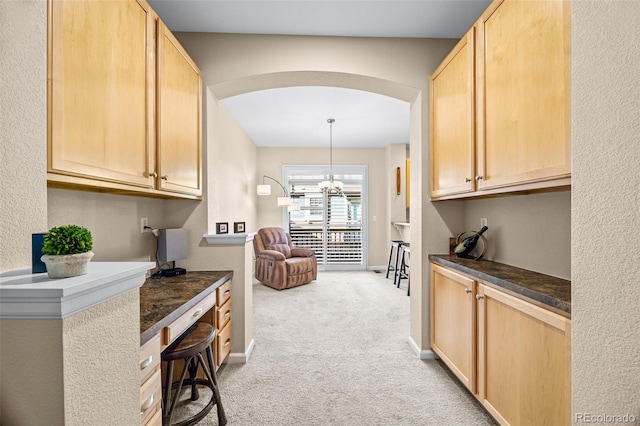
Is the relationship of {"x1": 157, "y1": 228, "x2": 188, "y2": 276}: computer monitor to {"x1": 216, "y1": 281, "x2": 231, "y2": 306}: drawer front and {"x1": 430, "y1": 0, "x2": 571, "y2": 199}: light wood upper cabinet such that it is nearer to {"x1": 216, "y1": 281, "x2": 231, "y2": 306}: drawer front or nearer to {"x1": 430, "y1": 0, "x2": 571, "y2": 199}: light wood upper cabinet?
{"x1": 216, "y1": 281, "x2": 231, "y2": 306}: drawer front

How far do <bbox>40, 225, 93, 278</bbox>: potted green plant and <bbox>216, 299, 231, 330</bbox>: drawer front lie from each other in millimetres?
1517

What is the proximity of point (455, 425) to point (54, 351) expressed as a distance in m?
2.04

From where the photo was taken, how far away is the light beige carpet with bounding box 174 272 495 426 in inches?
73.0

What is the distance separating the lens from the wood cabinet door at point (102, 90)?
1.11 meters

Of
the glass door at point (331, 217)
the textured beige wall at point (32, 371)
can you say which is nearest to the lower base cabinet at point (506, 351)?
the textured beige wall at point (32, 371)

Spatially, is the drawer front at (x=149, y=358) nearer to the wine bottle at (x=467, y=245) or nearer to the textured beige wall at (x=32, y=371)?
the textured beige wall at (x=32, y=371)

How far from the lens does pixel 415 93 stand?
2645mm

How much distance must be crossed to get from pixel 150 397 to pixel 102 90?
138cm

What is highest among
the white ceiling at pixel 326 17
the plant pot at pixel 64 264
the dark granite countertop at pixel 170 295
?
the white ceiling at pixel 326 17

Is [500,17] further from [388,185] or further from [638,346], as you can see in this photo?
[388,185]

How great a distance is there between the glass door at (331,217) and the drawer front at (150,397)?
17.7 feet

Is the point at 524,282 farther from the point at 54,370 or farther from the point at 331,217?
the point at 331,217

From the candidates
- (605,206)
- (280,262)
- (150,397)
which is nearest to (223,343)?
(150,397)

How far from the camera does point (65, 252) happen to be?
77 cm
